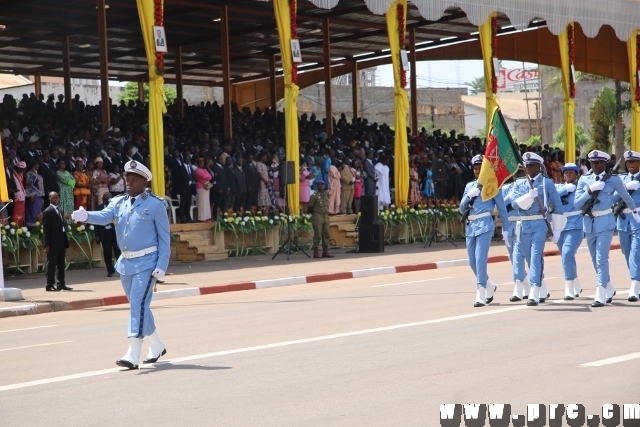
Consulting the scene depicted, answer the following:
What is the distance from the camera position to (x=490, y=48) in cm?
3366

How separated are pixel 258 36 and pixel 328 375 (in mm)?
34900

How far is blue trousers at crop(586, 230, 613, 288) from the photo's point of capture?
1448 cm

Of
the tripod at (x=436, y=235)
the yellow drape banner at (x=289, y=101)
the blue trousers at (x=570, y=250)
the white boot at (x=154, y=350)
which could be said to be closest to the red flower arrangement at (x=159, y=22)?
the yellow drape banner at (x=289, y=101)

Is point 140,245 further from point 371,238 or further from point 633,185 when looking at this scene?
point 371,238

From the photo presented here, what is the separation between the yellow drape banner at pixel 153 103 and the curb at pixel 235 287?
187 inches

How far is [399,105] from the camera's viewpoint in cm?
3134

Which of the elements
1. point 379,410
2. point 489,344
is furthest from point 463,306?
point 379,410

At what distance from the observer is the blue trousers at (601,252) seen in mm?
14484

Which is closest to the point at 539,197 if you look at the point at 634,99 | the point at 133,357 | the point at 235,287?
the point at 133,357

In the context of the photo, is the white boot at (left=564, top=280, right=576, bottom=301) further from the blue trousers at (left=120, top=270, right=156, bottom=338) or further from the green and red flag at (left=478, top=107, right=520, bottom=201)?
the blue trousers at (left=120, top=270, right=156, bottom=338)

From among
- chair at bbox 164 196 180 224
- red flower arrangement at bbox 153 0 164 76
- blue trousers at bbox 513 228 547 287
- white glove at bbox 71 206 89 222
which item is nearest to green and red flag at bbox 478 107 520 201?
blue trousers at bbox 513 228 547 287

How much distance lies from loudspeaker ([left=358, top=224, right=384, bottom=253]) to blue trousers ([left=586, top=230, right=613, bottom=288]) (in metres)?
13.5

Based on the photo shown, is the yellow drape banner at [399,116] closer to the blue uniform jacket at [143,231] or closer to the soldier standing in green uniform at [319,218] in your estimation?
the soldier standing in green uniform at [319,218]

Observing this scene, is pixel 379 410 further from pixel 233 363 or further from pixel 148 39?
pixel 148 39
